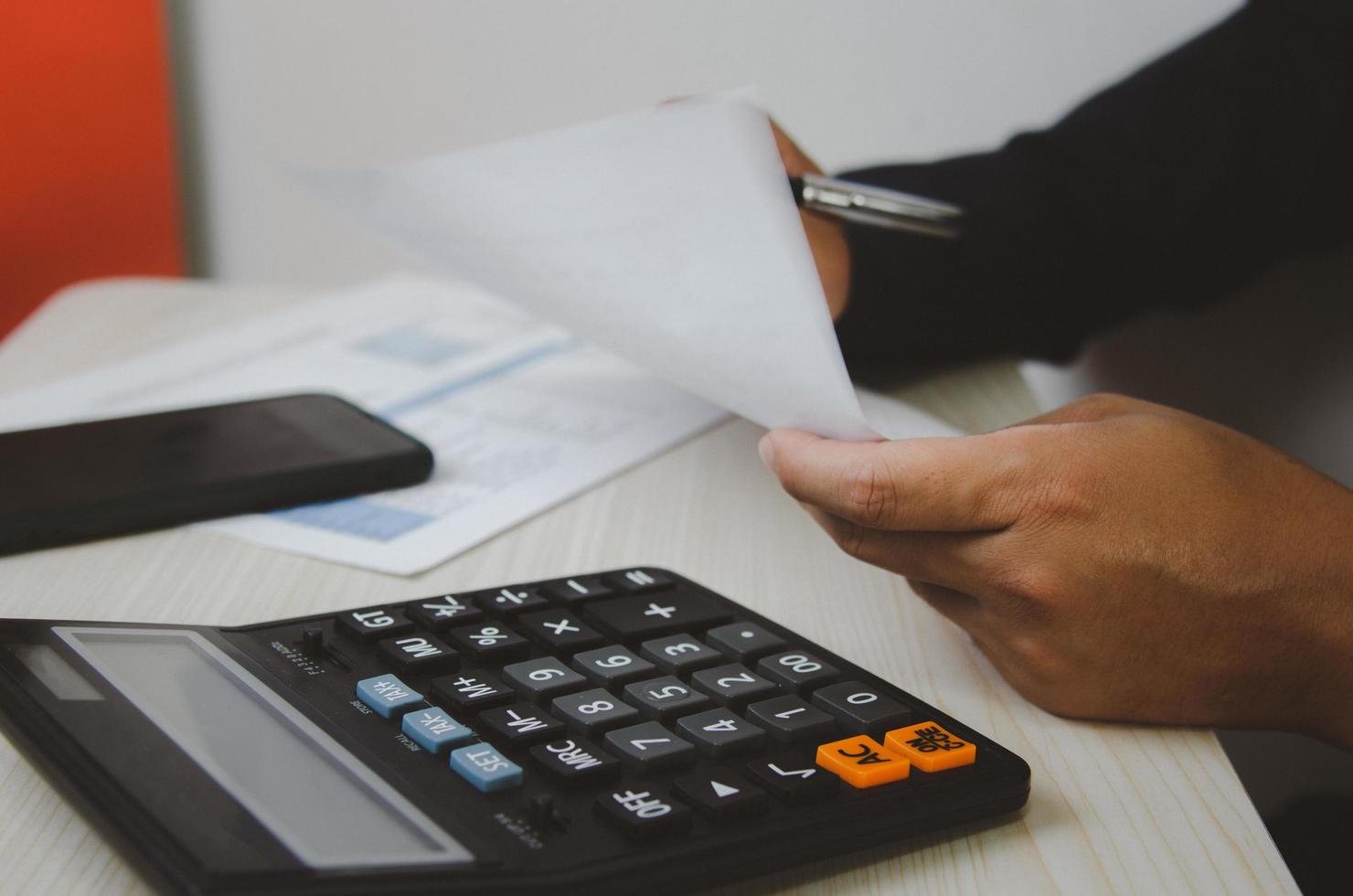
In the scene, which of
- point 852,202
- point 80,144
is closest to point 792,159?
point 852,202

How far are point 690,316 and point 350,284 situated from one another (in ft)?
2.60

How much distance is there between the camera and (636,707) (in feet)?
0.98

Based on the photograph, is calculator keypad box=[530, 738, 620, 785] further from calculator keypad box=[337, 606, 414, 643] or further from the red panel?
the red panel

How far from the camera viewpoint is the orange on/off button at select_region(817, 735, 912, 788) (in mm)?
275

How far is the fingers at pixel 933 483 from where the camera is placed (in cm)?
34

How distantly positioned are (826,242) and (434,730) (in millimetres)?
408

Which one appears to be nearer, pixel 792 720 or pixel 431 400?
pixel 792 720

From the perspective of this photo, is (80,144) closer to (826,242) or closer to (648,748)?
(826,242)

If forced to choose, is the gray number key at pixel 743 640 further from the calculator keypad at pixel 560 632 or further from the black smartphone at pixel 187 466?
the black smartphone at pixel 187 466

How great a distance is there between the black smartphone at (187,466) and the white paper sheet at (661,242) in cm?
9

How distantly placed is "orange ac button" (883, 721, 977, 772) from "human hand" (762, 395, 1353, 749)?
0.06 metres

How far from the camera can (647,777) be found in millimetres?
270

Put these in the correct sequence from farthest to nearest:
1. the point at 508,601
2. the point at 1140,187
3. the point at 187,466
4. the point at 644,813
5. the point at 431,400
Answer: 1. the point at 1140,187
2. the point at 431,400
3. the point at 187,466
4. the point at 508,601
5. the point at 644,813

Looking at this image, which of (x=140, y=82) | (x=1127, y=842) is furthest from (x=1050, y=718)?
(x=140, y=82)
